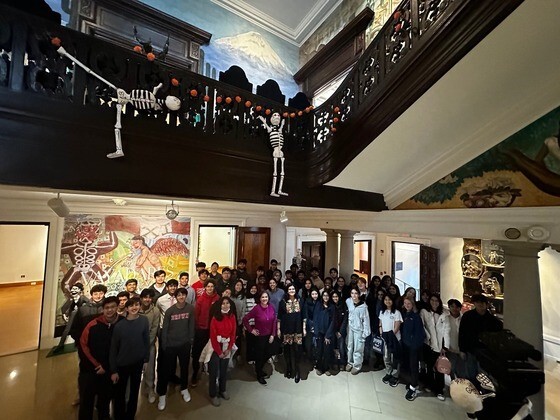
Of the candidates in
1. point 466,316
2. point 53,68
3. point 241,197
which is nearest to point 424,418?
point 466,316

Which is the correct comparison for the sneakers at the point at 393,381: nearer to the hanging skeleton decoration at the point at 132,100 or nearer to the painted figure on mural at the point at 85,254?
the hanging skeleton decoration at the point at 132,100

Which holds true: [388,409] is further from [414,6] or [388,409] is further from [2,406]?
[2,406]

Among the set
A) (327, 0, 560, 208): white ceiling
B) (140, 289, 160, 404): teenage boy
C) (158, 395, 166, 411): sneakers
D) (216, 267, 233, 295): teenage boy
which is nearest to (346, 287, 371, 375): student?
(327, 0, 560, 208): white ceiling

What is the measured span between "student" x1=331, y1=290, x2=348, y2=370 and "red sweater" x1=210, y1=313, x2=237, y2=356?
1.93 meters

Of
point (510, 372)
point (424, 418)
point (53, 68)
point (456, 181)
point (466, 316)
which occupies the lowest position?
point (424, 418)

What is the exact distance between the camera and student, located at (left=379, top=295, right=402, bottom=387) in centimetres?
408

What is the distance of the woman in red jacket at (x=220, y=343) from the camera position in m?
3.47

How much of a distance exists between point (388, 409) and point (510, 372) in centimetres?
336

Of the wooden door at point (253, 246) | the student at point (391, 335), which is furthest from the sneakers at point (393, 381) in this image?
the wooden door at point (253, 246)

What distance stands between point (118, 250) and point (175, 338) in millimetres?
3387

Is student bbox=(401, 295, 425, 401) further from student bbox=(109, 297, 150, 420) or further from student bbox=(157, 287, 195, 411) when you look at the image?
student bbox=(109, 297, 150, 420)

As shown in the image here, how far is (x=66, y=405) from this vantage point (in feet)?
10.9

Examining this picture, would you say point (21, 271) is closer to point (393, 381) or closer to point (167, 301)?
point (167, 301)

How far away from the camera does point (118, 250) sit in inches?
220
